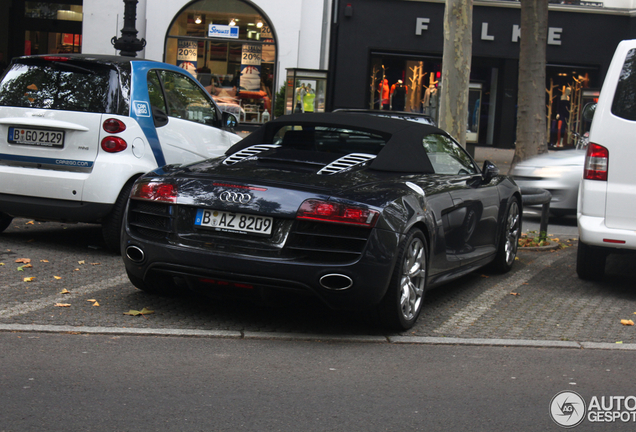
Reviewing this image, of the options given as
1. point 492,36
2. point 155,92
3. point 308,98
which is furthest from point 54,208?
point 492,36

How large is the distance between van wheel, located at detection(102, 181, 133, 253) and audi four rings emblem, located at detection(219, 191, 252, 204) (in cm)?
238

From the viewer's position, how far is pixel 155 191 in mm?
5203

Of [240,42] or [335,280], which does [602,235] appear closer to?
[335,280]

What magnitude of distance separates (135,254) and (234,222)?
0.76 meters

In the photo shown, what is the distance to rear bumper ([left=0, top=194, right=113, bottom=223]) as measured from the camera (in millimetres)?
7000

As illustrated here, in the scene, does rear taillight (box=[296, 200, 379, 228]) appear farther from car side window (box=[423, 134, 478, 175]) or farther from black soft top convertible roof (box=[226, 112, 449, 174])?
car side window (box=[423, 134, 478, 175])

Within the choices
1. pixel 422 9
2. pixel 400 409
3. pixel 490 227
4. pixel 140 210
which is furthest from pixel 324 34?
pixel 400 409

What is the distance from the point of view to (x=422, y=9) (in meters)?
23.6

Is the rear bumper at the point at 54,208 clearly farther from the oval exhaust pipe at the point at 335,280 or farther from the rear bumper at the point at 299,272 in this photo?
the oval exhaust pipe at the point at 335,280

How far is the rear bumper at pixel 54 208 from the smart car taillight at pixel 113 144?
490mm

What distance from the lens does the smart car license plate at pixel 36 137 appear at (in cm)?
709

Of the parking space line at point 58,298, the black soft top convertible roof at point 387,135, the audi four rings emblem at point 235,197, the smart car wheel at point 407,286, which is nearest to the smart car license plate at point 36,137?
the parking space line at point 58,298

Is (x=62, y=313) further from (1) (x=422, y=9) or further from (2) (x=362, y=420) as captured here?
(1) (x=422, y=9)

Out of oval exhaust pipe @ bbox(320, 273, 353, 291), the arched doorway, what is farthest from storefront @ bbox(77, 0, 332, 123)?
oval exhaust pipe @ bbox(320, 273, 353, 291)
